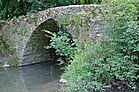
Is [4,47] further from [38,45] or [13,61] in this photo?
[38,45]

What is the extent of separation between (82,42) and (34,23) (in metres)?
2.54

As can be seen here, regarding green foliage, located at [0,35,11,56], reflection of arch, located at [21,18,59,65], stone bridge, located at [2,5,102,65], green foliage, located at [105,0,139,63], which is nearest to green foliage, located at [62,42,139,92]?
green foliage, located at [105,0,139,63]

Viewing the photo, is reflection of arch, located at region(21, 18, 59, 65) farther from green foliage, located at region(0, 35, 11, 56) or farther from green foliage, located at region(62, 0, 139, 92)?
green foliage, located at region(62, 0, 139, 92)

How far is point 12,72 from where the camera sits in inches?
428

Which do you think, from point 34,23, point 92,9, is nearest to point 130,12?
point 92,9

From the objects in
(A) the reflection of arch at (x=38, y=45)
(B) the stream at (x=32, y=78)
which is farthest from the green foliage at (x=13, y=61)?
(B) the stream at (x=32, y=78)

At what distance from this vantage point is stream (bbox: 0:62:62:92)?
8.81m

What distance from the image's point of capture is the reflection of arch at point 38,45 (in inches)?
453

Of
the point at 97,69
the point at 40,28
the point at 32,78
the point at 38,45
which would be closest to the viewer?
the point at 97,69

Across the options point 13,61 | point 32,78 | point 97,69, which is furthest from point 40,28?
point 97,69

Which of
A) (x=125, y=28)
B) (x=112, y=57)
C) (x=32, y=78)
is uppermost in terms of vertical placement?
(x=125, y=28)

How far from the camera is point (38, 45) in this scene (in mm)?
11992

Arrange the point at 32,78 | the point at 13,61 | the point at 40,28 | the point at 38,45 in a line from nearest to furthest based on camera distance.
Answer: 1. the point at 32,78
2. the point at 40,28
3. the point at 13,61
4. the point at 38,45

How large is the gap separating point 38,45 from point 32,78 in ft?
7.08
